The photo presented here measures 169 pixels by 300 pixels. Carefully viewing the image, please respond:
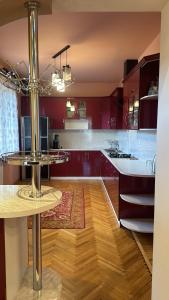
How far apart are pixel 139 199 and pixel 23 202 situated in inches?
74.3

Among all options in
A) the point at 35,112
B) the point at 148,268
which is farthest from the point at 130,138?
the point at 35,112

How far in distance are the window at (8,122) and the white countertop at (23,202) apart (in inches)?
112

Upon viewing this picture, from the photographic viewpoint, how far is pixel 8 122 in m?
4.63

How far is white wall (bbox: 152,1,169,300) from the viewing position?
127cm

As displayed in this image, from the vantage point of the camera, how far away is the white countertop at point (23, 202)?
Result: 1190 mm

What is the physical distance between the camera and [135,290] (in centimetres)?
190

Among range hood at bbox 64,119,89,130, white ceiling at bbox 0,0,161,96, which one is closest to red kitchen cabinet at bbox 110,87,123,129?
white ceiling at bbox 0,0,161,96

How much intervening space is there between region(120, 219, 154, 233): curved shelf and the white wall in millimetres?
1337

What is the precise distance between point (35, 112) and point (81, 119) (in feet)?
16.4

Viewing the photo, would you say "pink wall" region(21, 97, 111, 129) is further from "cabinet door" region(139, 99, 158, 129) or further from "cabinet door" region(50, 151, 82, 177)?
"cabinet door" region(139, 99, 158, 129)

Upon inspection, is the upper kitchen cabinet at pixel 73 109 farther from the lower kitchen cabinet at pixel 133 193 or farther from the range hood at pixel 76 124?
the lower kitchen cabinet at pixel 133 193

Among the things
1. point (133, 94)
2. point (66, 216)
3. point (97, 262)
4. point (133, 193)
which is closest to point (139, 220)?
point (133, 193)

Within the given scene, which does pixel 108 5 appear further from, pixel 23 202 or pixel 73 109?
pixel 73 109

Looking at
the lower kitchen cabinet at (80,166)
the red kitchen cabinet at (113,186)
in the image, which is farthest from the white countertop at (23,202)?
the lower kitchen cabinet at (80,166)
